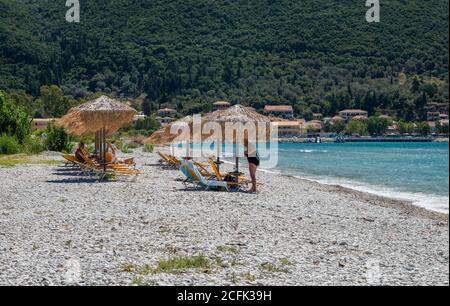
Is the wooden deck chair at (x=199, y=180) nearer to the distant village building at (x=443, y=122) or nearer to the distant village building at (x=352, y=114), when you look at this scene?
the distant village building at (x=443, y=122)

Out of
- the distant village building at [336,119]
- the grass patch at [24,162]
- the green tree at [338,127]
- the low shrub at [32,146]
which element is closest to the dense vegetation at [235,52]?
the distant village building at [336,119]

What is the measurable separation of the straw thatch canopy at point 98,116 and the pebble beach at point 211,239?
285 cm

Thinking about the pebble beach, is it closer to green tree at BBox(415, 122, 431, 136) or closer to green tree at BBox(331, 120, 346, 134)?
green tree at BBox(415, 122, 431, 136)

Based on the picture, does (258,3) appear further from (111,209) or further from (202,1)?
(111,209)

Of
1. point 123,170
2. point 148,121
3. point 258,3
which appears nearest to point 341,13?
point 258,3

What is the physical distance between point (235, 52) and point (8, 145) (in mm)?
81556

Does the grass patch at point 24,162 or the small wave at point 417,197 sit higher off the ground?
the grass patch at point 24,162

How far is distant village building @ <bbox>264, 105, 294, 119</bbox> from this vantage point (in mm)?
85188

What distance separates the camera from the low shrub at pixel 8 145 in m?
20.8

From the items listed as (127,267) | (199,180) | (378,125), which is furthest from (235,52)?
(127,267)

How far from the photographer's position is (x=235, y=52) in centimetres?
10025

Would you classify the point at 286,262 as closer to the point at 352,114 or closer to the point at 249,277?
the point at 249,277
